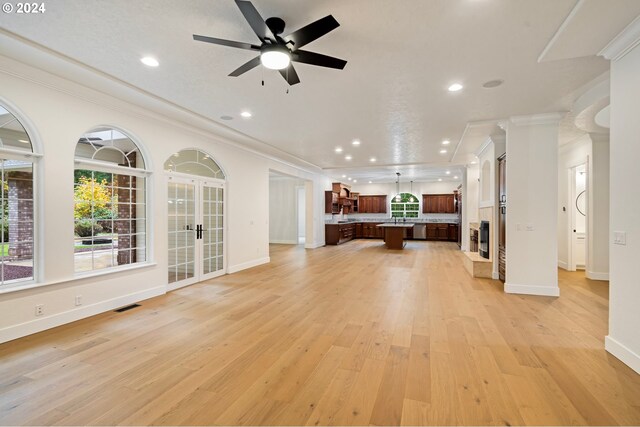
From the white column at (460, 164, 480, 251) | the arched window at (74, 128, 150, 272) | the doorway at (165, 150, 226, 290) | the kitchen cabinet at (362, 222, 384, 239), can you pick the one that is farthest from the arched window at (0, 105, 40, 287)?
the kitchen cabinet at (362, 222, 384, 239)

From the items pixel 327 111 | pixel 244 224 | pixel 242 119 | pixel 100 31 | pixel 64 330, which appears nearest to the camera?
pixel 100 31

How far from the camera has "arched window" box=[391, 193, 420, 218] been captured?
45.6 ft

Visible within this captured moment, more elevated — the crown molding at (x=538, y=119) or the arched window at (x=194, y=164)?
the crown molding at (x=538, y=119)

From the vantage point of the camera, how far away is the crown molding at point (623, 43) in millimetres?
2347

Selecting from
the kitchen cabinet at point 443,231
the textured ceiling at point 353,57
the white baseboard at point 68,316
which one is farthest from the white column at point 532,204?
the kitchen cabinet at point 443,231

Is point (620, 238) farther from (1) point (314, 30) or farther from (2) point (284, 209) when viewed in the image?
(2) point (284, 209)

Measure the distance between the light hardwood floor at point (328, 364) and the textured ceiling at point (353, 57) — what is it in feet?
9.37

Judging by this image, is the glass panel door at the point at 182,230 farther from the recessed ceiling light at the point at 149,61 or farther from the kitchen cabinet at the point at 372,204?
the kitchen cabinet at the point at 372,204

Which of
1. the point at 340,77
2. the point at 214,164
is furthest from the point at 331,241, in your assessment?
the point at 340,77

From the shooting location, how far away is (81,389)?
215 centimetres

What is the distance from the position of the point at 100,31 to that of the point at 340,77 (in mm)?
2304

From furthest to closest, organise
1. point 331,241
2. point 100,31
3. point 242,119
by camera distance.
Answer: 1. point 331,241
2. point 242,119
3. point 100,31

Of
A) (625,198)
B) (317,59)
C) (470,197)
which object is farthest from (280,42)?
(470,197)

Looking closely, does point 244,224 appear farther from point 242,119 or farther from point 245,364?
point 245,364
